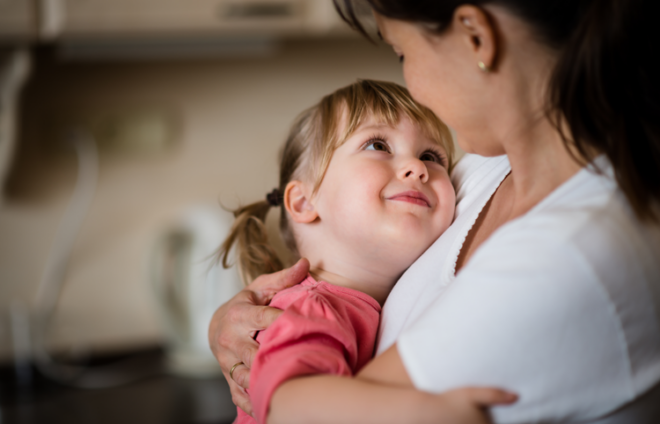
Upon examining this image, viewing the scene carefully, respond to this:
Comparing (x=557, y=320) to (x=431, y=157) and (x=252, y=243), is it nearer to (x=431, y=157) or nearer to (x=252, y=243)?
(x=431, y=157)

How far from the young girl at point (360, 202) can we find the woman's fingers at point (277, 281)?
0.02m

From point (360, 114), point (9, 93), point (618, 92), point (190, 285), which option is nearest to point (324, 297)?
point (360, 114)

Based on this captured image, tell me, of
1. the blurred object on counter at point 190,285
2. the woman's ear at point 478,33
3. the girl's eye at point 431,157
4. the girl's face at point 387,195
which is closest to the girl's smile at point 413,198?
the girl's face at point 387,195

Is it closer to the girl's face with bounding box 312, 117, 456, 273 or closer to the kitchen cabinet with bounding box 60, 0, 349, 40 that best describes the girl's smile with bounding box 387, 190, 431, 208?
the girl's face with bounding box 312, 117, 456, 273

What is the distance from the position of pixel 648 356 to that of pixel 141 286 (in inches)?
68.2

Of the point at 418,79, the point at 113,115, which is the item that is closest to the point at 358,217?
the point at 418,79

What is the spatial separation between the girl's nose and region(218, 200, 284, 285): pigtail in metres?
0.31

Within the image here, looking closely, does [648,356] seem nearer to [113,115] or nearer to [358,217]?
[358,217]

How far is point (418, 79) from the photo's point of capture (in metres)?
0.70

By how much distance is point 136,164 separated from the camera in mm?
1970

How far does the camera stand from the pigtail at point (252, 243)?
1.06 metres

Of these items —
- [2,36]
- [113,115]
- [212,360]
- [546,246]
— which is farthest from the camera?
[113,115]

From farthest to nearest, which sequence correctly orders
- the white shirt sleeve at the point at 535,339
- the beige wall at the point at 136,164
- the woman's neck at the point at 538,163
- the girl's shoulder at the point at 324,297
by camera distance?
1. the beige wall at the point at 136,164
2. the girl's shoulder at the point at 324,297
3. the woman's neck at the point at 538,163
4. the white shirt sleeve at the point at 535,339

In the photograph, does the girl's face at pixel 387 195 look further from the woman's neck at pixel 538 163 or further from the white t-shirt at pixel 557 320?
the white t-shirt at pixel 557 320
